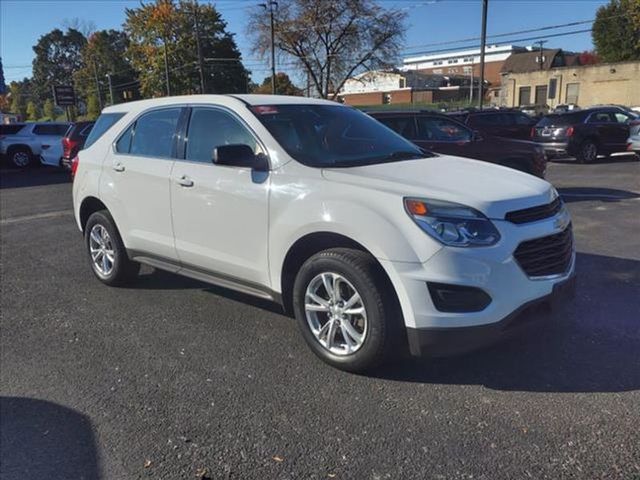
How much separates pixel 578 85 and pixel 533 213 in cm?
5748

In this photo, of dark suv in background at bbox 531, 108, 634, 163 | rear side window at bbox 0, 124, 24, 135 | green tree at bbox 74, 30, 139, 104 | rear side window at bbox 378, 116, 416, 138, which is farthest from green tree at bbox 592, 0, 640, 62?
green tree at bbox 74, 30, 139, 104

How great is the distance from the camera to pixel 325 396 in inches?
Result: 136

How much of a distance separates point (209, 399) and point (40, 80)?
402 feet

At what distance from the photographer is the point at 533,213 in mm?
3533

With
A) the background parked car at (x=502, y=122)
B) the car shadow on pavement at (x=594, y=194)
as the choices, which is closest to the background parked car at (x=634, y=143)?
the background parked car at (x=502, y=122)

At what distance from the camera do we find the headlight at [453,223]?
10.6ft

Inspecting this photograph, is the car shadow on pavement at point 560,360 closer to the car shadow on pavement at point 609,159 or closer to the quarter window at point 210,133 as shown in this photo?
the quarter window at point 210,133

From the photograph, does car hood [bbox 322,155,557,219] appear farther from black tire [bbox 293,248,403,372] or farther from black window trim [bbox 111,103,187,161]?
black window trim [bbox 111,103,187,161]

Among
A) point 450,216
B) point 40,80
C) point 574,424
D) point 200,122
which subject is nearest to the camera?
point 574,424

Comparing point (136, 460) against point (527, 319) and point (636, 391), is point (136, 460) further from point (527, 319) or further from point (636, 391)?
point (636, 391)

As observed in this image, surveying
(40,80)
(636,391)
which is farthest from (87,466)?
(40,80)

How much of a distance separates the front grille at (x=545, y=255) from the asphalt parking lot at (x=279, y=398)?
30 centimetres

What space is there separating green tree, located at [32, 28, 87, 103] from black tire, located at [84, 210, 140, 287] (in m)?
116

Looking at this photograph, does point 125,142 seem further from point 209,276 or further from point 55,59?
point 55,59
